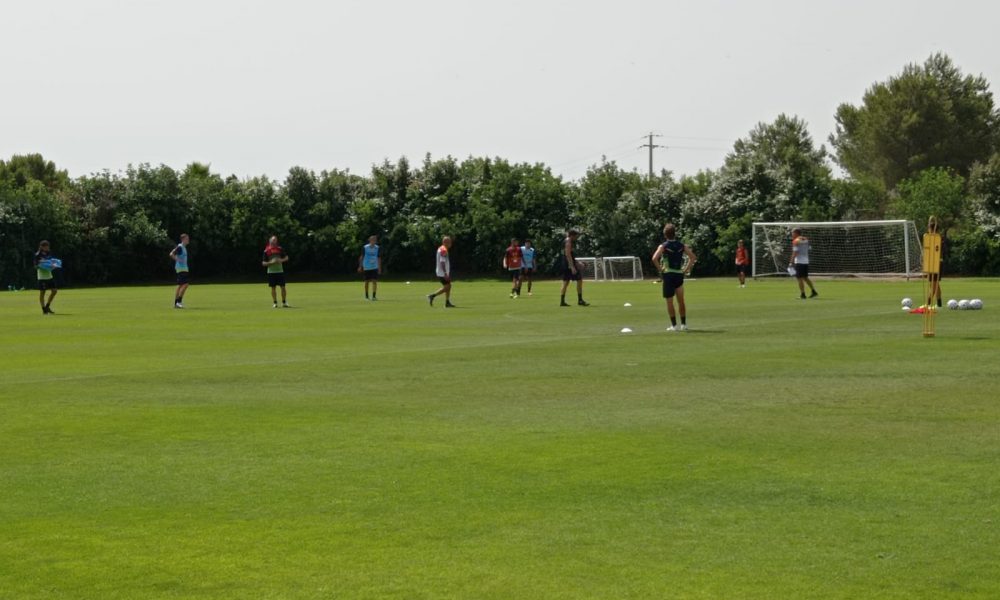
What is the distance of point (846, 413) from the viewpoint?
12.1 meters

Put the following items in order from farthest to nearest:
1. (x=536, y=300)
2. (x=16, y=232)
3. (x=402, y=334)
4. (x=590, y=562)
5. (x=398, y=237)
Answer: (x=398, y=237)
(x=16, y=232)
(x=536, y=300)
(x=402, y=334)
(x=590, y=562)

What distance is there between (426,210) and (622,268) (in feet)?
49.0

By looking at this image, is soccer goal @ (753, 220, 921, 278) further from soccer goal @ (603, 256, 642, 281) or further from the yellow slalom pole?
the yellow slalom pole

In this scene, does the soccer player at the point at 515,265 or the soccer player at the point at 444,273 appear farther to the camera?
the soccer player at the point at 515,265

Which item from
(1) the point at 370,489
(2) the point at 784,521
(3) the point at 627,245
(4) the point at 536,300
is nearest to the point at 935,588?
(2) the point at 784,521

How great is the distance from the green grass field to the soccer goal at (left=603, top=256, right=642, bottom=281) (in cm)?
4802

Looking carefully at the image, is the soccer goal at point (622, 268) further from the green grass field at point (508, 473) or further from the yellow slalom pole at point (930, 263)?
the green grass field at point (508, 473)

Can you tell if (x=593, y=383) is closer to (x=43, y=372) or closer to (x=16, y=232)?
(x=43, y=372)

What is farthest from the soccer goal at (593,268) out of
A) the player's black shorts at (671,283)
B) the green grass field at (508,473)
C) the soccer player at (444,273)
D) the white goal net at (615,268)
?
the green grass field at (508,473)

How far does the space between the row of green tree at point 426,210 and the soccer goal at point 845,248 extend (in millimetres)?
3192

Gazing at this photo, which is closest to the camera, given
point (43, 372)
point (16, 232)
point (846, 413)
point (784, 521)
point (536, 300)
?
point (784, 521)

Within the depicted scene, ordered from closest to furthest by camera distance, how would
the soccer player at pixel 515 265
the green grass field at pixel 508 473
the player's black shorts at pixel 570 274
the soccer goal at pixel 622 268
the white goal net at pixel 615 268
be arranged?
the green grass field at pixel 508 473 → the player's black shorts at pixel 570 274 → the soccer player at pixel 515 265 → the soccer goal at pixel 622 268 → the white goal net at pixel 615 268

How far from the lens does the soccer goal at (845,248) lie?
59.9 meters

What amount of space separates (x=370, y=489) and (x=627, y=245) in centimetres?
6452
